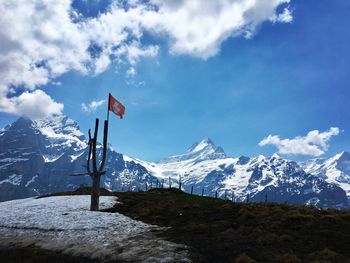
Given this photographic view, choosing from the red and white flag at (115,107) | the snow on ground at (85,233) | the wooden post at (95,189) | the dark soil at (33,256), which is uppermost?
the red and white flag at (115,107)

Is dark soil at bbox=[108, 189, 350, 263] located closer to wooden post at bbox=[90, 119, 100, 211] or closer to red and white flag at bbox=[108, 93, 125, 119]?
wooden post at bbox=[90, 119, 100, 211]

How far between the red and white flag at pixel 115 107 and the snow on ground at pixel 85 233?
946 centimetres

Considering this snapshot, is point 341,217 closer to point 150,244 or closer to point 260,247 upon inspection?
point 260,247

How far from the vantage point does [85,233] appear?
96.9ft

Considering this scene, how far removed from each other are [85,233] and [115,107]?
57.6 feet

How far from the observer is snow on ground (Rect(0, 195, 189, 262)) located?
23.6 metres

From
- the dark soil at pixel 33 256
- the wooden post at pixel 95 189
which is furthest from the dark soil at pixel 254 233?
the dark soil at pixel 33 256

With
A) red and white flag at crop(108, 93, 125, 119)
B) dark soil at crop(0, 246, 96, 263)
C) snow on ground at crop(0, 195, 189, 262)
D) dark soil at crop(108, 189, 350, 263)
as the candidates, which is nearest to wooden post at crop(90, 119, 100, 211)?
snow on ground at crop(0, 195, 189, 262)

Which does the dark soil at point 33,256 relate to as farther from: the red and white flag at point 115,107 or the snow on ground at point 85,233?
the red and white flag at point 115,107

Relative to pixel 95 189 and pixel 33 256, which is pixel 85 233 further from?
pixel 95 189

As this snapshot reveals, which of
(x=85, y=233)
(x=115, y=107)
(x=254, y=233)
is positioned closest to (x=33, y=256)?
(x=85, y=233)

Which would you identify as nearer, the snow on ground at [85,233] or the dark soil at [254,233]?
the dark soil at [254,233]

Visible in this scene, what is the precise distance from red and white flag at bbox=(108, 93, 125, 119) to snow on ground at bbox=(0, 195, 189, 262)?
946 cm

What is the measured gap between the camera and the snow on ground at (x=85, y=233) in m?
23.6
